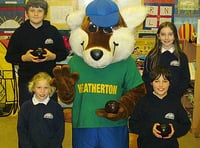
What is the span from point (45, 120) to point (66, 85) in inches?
11.3

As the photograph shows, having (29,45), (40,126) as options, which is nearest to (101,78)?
(40,126)

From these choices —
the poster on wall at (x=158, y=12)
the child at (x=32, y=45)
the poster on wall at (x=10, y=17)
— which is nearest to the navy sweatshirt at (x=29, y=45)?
the child at (x=32, y=45)

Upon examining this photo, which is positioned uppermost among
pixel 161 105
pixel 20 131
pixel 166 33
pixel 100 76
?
pixel 166 33

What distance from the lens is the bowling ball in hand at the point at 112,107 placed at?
2.23 m

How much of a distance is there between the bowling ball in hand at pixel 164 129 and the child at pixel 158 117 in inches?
0.9

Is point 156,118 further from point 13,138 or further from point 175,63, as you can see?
point 13,138

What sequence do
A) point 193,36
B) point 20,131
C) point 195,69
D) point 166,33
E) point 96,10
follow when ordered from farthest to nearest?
point 193,36 < point 195,69 < point 166,33 < point 20,131 < point 96,10

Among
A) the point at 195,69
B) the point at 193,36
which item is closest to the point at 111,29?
the point at 195,69

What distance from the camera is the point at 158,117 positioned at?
2352 mm

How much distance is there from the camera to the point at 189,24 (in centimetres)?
436

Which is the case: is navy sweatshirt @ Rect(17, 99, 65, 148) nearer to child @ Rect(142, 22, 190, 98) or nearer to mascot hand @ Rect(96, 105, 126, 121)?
mascot hand @ Rect(96, 105, 126, 121)

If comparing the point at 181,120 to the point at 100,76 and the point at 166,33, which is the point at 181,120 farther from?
the point at 166,33

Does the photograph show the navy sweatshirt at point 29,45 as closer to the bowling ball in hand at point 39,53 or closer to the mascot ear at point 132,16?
the bowling ball in hand at point 39,53

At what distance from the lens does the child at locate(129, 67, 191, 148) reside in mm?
2344
